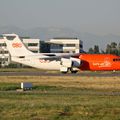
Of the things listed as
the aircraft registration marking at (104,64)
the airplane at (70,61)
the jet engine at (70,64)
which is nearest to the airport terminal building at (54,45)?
the airplane at (70,61)

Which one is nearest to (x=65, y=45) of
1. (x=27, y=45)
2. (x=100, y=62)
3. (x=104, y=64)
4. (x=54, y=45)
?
(x=54, y=45)

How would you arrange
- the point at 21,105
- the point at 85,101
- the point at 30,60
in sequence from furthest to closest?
the point at 30,60
the point at 85,101
the point at 21,105

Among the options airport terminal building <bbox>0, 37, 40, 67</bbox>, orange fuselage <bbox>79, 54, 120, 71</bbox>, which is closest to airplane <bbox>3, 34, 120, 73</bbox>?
orange fuselage <bbox>79, 54, 120, 71</bbox>

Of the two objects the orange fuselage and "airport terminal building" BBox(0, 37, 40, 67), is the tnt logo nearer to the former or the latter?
the orange fuselage

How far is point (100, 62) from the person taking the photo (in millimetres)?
84125

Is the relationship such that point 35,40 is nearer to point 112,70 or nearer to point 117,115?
point 112,70

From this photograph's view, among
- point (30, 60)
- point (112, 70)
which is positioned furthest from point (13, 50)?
point (112, 70)

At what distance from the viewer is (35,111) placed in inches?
879

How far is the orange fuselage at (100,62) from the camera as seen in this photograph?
84.1 meters

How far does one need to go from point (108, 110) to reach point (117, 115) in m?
1.41

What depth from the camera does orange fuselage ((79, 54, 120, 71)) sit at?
8406 cm

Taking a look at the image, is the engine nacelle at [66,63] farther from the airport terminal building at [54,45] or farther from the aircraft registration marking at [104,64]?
the airport terminal building at [54,45]

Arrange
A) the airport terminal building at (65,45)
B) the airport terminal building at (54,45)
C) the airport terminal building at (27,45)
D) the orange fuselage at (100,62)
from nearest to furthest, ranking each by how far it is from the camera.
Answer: the orange fuselage at (100,62) < the airport terminal building at (27,45) < the airport terminal building at (54,45) < the airport terminal building at (65,45)

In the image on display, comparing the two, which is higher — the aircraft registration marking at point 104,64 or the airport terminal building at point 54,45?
the airport terminal building at point 54,45
